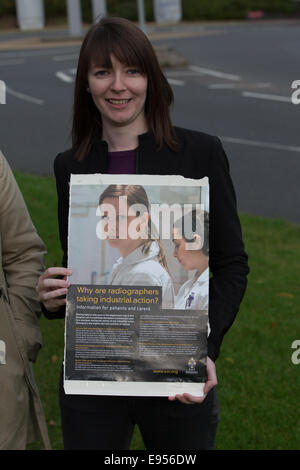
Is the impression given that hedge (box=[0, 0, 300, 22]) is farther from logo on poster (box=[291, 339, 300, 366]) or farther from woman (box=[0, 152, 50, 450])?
woman (box=[0, 152, 50, 450])

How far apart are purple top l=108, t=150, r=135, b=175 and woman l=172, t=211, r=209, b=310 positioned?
303mm

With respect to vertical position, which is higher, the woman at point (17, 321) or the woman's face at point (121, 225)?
the woman's face at point (121, 225)

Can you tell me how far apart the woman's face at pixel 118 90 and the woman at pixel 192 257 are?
38 centimetres

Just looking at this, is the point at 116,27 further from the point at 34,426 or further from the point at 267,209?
the point at 267,209

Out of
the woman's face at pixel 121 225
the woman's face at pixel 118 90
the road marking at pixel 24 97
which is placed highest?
the woman's face at pixel 118 90

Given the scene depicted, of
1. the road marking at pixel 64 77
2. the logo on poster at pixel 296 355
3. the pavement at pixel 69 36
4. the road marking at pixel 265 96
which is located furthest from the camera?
the pavement at pixel 69 36

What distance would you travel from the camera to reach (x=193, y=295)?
1665 mm

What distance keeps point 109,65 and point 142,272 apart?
58cm

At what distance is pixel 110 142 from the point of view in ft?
6.31

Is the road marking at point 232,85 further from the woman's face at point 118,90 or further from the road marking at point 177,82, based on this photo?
the woman's face at point 118,90

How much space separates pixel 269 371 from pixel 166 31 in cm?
2619

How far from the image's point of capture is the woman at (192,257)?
1.66 metres

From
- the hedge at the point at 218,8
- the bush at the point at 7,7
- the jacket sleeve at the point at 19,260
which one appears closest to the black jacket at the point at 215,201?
the jacket sleeve at the point at 19,260

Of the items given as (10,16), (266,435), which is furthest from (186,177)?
(10,16)
